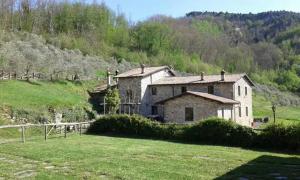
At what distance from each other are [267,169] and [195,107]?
24521mm

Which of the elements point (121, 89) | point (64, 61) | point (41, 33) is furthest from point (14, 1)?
point (121, 89)

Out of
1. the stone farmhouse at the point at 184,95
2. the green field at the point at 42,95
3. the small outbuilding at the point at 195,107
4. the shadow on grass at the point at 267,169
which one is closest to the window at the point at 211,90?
the stone farmhouse at the point at 184,95

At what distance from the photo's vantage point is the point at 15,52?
49.3 metres

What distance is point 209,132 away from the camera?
26.5 metres

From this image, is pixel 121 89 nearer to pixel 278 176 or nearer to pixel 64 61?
pixel 64 61

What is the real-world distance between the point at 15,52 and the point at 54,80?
533 cm

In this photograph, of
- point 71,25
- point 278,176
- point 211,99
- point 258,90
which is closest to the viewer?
point 278,176

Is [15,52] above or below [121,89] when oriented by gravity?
above

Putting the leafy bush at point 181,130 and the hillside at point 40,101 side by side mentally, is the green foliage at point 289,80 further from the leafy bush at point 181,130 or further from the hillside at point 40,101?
the leafy bush at point 181,130

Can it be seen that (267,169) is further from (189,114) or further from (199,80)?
(199,80)

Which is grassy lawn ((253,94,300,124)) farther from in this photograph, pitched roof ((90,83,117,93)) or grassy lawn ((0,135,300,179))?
grassy lawn ((0,135,300,179))

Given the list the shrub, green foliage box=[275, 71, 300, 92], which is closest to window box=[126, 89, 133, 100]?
the shrub

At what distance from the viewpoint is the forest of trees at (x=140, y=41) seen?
7800cm

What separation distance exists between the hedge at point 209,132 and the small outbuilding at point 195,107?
11.2 m
